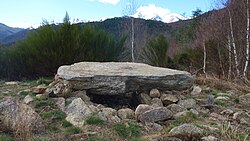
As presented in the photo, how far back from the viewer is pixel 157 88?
580 cm

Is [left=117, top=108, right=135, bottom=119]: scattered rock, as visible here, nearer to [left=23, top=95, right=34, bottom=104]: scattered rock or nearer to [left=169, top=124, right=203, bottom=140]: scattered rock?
[left=169, top=124, right=203, bottom=140]: scattered rock

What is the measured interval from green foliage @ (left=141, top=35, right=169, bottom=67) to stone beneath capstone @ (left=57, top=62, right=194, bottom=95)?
5.26m

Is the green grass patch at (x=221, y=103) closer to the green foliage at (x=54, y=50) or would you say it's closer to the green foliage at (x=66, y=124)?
the green foliage at (x=66, y=124)

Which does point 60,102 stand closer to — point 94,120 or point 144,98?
point 94,120

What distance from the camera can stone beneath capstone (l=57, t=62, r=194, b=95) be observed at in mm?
5422

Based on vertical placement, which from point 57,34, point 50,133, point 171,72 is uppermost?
point 57,34

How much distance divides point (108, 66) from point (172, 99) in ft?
4.07

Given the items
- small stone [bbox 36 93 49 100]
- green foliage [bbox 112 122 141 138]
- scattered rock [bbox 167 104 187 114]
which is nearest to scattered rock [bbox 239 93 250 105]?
scattered rock [bbox 167 104 187 114]

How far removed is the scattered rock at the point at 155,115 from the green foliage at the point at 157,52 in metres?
6.49

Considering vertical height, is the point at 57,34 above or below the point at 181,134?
above

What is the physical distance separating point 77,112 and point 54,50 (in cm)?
A: 427

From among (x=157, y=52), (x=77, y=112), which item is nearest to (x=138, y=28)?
(x=157, y=52)

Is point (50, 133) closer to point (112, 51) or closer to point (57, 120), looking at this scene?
point (57, 120)

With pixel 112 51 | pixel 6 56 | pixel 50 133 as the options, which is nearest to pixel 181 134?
pixel 50 133
